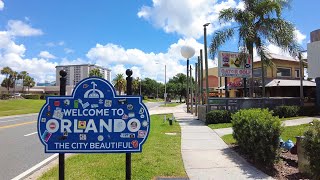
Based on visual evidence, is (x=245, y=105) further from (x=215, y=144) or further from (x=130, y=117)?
(x=130, y=117)

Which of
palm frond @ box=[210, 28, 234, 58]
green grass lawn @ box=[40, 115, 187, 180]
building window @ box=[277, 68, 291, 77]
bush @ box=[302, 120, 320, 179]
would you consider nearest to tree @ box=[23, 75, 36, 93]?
building window @ box=[277, 68, 291, 77]

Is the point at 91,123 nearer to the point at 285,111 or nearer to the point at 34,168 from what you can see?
the point at 34,168

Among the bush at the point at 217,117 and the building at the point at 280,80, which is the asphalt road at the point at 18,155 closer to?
the bush at the point at 217,117

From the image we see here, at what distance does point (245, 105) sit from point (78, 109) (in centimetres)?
1670

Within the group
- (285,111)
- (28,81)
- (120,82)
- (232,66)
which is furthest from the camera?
(28,81)

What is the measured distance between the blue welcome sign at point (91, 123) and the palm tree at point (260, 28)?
60.5 feet

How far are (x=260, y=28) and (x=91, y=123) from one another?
65.7ft

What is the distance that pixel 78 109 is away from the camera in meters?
5.36

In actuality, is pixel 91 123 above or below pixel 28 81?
below

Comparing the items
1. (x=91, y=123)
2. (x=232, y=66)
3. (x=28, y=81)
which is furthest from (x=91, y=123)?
(x=28, y=81)

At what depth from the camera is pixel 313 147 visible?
5.93 m

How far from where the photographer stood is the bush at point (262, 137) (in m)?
7.71

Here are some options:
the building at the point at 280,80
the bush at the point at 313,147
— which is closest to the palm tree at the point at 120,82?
the building at the point at 280,80

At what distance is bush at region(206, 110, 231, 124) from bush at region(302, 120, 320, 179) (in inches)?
507
